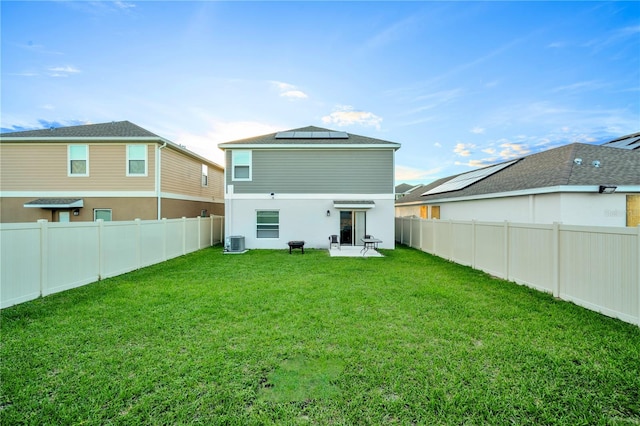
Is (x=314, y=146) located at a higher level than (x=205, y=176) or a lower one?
higher

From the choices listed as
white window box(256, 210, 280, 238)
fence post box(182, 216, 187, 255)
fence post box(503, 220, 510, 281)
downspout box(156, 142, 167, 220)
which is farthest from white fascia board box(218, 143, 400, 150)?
fence post box(503, 220, 510, 281)

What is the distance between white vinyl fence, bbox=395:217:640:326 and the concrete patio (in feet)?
12.7

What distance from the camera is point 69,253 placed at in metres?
6.40

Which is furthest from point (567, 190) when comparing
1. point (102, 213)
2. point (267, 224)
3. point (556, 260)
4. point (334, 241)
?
point (102, 213)

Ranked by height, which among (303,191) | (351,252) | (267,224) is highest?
(303,191)

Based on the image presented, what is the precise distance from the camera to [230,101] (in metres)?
14.2

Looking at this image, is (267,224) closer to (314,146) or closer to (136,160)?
(314,146)

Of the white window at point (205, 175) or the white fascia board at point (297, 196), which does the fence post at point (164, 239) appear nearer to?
the white fascia board at point (297, 196)

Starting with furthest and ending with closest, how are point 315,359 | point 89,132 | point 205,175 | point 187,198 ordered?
1. point 205,175
2. point 187,198
3. point 89,132
4. point 315,359

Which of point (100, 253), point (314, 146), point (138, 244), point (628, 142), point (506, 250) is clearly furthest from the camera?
point (628, 142)

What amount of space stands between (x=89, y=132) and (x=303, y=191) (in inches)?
441

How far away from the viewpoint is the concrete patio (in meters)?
11.6

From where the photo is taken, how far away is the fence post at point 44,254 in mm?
5664

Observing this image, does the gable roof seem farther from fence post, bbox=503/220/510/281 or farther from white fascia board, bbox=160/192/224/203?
fence post, bbox=503/220/510/281
